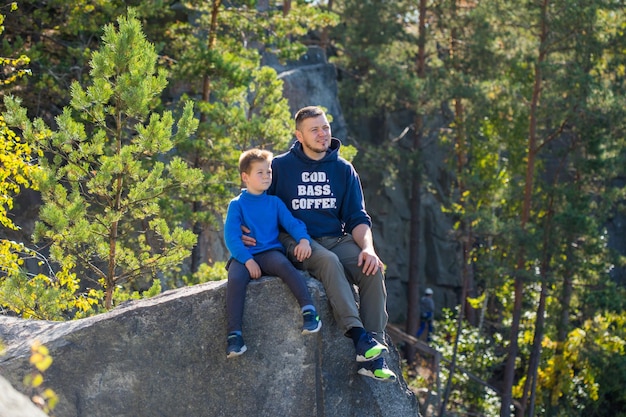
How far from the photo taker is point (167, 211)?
456 inches

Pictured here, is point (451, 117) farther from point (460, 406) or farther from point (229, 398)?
point (229, 398)

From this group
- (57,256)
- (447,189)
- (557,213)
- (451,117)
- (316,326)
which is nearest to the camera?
(316,326)

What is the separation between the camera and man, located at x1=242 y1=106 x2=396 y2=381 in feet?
19.1

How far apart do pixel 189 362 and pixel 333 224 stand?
1349mm

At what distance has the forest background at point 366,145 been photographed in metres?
8.76

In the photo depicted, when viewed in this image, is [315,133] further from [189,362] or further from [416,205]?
[416,205]

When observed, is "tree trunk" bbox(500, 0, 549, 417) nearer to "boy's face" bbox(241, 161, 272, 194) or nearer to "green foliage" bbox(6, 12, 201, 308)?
"green foliage" bbox(6, 12, 201, 308)

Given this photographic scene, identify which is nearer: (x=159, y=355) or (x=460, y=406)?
(x=159, y=355)

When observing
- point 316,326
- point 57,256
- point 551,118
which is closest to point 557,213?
point 551,118

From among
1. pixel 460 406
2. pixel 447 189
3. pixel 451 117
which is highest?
pixel 451 117

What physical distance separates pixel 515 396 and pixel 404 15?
945 centimetres

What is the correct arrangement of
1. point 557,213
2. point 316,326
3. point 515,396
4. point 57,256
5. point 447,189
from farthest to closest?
point 447,189, point 515,396, point 557,213, point 57,256, point 316,326

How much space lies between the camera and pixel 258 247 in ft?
19.6

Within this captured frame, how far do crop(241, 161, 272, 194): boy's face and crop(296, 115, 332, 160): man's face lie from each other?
41 centimetres
